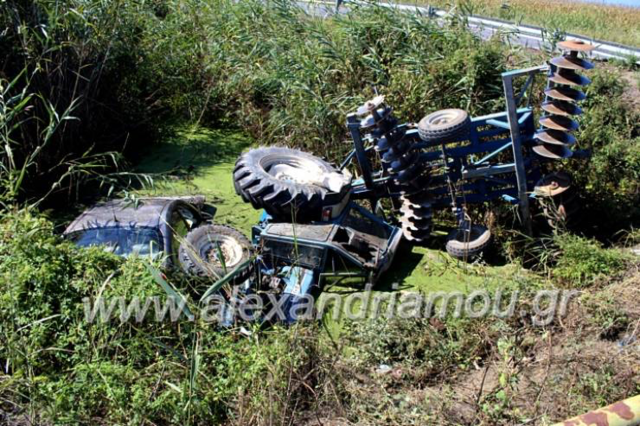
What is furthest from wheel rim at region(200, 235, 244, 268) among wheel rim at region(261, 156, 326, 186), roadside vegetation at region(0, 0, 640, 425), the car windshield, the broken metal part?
the broken metal part

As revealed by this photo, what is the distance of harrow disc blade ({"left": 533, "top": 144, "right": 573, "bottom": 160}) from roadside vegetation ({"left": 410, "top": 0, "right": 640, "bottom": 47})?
5178 millimetres

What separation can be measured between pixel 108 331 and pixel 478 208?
16.7ft

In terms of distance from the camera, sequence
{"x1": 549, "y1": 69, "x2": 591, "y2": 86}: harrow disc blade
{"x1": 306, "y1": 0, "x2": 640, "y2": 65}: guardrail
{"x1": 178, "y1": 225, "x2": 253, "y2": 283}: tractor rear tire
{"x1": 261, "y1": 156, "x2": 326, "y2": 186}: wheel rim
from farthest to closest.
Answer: {"x1": 306, "y1": 0, "x2": 640, "y2": 65}: guardrail
{"x1": 261, "y1": 156, "x2": 326, "y2": 186}: wheel rim
{"x1": 549, "y1": 69, "x2": 591, "y2": 86}: harrow disc blade
{"x1": 178, "y1": 225, "x2": 253, "y2": 283}: tractor rear tire

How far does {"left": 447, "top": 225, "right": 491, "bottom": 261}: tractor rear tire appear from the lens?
831 cm

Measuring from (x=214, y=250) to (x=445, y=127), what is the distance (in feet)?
9.51

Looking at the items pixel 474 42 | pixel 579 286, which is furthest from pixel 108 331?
pixel 474 42

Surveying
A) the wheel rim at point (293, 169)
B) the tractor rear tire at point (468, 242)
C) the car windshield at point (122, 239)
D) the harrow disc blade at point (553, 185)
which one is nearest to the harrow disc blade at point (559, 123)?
the harrow disc blade at point (553, 185)

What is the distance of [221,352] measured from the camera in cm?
595

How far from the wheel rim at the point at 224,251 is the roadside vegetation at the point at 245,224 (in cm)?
88

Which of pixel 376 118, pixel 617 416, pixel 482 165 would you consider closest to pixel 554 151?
pixel 482 165

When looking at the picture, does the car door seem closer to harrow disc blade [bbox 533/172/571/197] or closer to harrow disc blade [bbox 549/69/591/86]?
harrow disc blade [bbox 533/172/571/197]

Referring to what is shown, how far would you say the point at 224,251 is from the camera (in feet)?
25.5

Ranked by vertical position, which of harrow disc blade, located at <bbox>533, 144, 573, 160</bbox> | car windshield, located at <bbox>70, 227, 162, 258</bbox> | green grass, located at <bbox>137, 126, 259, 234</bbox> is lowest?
green grass, located at <bbox>137, 126, 259, 234</bbox>

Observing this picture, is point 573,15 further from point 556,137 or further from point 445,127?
point 445,127
